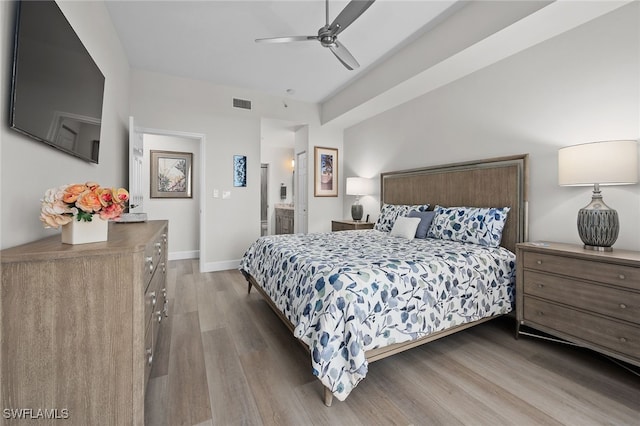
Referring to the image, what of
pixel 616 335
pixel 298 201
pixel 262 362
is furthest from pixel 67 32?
pixel 298 201

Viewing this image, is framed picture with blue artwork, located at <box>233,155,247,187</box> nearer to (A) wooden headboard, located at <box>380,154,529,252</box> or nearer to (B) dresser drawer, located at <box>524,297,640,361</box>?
(A) wooden headboard, located at <box>380,154,529,252</box>

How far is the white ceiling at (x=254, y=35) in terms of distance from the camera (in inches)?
101

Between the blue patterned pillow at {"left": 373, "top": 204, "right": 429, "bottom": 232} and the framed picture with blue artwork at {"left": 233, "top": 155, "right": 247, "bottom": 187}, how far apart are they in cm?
231

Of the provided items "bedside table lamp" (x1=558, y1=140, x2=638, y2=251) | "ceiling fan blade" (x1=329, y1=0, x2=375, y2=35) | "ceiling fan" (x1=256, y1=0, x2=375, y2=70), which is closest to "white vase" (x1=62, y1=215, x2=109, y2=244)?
"ceiling fan" (x1=256, y1=0, x2=375, y2=70)

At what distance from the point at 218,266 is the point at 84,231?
3.43m

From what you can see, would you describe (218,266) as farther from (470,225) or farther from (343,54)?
(470,225)

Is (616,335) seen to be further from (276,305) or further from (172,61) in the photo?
(172,61)

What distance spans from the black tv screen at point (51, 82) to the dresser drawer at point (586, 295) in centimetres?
319

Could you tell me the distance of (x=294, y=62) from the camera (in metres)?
3.58

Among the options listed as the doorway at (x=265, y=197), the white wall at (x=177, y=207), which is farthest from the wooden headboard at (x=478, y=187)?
the doorway at (x=265, y=197)

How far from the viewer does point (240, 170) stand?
457 cm

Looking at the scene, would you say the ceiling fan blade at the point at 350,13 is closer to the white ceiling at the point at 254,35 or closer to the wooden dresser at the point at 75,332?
the white ceiling at the point at 254,35

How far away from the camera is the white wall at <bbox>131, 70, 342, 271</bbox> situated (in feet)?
13.0

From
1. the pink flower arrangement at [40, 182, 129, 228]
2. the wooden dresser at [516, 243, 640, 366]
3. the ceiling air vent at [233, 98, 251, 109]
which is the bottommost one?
the wooden dresser at [516, 243, 640, 366]
